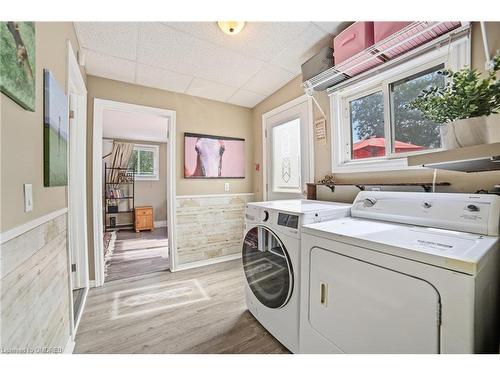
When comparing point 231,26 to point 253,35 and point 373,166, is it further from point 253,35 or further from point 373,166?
point 373,166

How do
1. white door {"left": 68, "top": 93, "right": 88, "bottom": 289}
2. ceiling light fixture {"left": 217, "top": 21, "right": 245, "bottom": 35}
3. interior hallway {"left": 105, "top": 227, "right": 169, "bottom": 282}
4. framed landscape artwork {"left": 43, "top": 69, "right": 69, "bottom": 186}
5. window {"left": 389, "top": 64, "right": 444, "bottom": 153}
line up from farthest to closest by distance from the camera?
interior hallway {"left": 105, "top": 227, "right": 169, "bottom": 282}
white door {"left": 68, "top": 93, "right": 88, "bottom": 289}
ceiling light fixture {"left": 217, "top": 21, "right": 245, "bottom": 35}
window {"left": 389, "top": 64, "right": 444, "bottom": 153}
framed landscape artwork {"left": 43, "top": 69, "right": 69, "bottom": 186}

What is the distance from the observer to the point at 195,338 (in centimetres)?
148

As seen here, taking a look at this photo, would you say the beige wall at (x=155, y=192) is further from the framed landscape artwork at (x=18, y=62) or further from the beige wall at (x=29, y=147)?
the framed landscape artwork at (x=18, y=62)

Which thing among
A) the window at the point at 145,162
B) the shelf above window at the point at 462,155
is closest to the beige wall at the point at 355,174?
the shelf above window at the point at 462,155

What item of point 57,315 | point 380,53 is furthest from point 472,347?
point 57,315

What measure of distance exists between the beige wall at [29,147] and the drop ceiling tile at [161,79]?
866 mm

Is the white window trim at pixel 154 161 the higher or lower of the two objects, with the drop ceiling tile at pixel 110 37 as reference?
lower

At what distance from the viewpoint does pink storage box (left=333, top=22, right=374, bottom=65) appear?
4.93ft

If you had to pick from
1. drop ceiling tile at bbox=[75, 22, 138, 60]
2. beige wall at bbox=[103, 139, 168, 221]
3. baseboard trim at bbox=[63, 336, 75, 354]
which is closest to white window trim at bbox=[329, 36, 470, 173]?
drop ceiling tile at bbox=[75, 22, 138, 60]

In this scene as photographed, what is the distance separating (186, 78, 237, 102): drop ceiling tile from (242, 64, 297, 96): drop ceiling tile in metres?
0.25

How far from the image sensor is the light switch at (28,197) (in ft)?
2.81

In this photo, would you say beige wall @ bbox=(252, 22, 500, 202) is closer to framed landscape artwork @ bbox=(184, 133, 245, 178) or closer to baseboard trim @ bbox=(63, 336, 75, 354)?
framed landscape artwork @ bbox=(184, 133, 245, 178)

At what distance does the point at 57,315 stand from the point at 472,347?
6.05 ft
